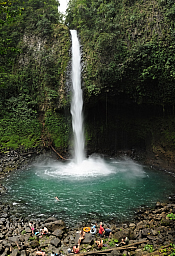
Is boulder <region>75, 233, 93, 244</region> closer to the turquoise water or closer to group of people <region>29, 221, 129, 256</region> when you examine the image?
group of people <region>29, 221, 129, 256</region>

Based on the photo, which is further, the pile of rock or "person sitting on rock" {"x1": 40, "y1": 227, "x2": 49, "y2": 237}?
"person sitting on rock" {"x1": 40, "y1": 227, "x2": 49, "y2": 237}

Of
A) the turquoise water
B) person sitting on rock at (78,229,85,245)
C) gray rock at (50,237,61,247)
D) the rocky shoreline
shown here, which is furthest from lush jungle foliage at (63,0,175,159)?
gray rock at (50,237,61,247)

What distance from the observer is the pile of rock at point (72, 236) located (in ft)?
19.1

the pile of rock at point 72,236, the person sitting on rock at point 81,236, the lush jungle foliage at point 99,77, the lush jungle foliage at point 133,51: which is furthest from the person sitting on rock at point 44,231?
the lush jungle foliage at point 133,51

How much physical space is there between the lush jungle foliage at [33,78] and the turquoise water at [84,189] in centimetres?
348

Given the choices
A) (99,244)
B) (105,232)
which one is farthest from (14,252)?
(105,232)

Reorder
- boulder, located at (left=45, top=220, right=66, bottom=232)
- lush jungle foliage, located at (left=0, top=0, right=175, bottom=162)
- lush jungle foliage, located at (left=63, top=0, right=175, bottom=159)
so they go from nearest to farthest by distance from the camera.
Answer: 1. boulder, located at (left=45, top=220, right=66, bottom=232)
2. lush jungle foliage, located at (left=63, top=0, right=175, bottom=159)
3. lush jungle foliage, located at (left=0, top=0, right=175, bottom=162)

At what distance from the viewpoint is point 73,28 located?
70.2ft

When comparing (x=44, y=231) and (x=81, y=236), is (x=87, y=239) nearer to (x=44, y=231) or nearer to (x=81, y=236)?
(x=81, y=236)

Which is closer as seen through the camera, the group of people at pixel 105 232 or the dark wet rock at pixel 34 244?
the dark wet rock at pixel 34 244

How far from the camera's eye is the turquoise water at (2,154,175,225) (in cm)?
842

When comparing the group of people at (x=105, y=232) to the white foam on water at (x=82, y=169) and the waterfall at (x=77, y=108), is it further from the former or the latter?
the waterfall at (x=77, y=108)

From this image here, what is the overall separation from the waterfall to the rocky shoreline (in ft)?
29.2

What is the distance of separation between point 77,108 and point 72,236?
1156cm
